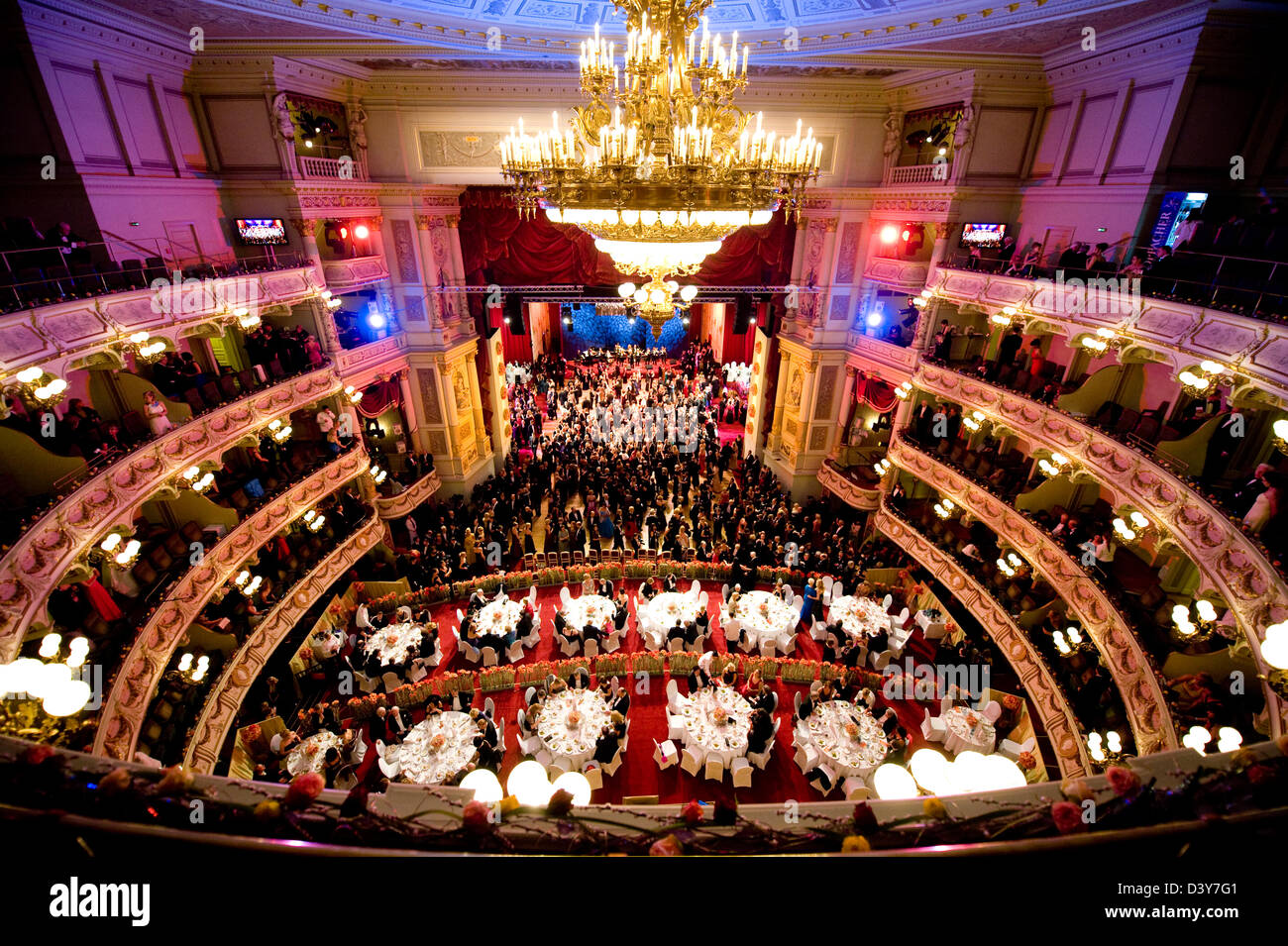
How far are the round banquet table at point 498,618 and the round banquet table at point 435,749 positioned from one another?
84.0 inches

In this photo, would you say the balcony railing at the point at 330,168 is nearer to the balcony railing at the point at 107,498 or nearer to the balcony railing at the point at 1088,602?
the balcony railing at the point at 107,498

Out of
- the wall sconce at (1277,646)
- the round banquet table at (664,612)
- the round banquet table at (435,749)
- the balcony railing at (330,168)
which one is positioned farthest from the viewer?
the balcony railing at (330,168)

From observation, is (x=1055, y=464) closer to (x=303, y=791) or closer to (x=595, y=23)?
(x=595, y=23)

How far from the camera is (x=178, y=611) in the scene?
830cm

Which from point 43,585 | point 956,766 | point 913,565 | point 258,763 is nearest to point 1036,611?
point 913,565

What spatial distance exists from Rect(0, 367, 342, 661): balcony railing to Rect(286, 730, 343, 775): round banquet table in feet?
13.3

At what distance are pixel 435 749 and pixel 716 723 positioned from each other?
4.53m

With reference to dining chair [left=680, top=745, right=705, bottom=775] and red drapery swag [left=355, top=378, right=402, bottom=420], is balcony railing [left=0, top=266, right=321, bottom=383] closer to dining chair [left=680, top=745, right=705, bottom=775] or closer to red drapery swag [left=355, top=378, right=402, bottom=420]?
red drapery swag [left=355, top=378, right=402, bottom=420]

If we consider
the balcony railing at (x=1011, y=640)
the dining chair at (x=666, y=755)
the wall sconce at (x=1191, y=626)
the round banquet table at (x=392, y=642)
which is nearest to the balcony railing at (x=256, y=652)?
the round banquet table at (x=392, y=642)

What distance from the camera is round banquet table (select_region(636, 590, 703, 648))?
38.3ft

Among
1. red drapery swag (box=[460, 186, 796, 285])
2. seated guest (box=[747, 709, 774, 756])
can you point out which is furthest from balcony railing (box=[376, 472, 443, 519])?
seated guest (box=[747, 709, 774, 756])

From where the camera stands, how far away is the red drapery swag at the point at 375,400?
1389cm

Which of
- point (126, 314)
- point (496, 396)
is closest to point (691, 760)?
point (126, 314)

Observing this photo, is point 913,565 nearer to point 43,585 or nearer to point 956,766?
point 956,766
